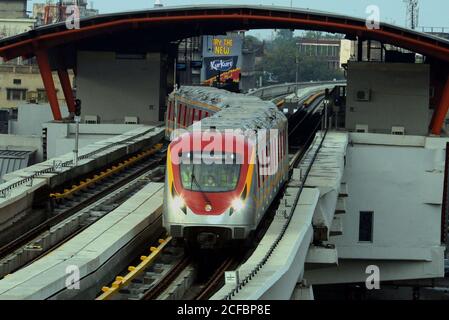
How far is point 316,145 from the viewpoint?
49750mm

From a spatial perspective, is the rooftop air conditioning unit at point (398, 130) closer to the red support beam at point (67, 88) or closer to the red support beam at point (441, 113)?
the red support beam at point (441, 113)

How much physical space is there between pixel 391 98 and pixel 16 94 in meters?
53.5

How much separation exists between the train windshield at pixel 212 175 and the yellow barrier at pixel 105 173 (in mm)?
9696

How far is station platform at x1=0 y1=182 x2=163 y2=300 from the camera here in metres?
21.6

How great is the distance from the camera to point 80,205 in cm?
3531

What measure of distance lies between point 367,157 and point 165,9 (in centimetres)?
1455

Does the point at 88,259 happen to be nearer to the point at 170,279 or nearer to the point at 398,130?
the point at 170,279

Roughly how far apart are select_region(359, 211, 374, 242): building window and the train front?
1125 inches

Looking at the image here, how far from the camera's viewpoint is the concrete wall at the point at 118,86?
69.1 metres

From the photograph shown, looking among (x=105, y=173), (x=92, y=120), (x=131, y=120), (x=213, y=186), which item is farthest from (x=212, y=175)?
(x=92, y=120)

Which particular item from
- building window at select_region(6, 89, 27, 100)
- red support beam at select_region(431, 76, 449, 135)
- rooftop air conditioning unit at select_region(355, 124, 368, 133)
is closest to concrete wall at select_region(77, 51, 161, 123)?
rooftop air conditioning unit at select_region(355, 124, 368, 133)

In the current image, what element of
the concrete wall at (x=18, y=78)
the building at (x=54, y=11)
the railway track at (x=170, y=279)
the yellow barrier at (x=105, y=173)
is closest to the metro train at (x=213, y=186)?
the railway track at (x=170, y=279)

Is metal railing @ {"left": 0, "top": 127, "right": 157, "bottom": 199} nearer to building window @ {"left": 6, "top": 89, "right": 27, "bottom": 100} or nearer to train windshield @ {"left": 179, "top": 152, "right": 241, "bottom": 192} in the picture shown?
train windshield @ {"left": 179, "top": 152, "right": 241, "bottom": 192}
